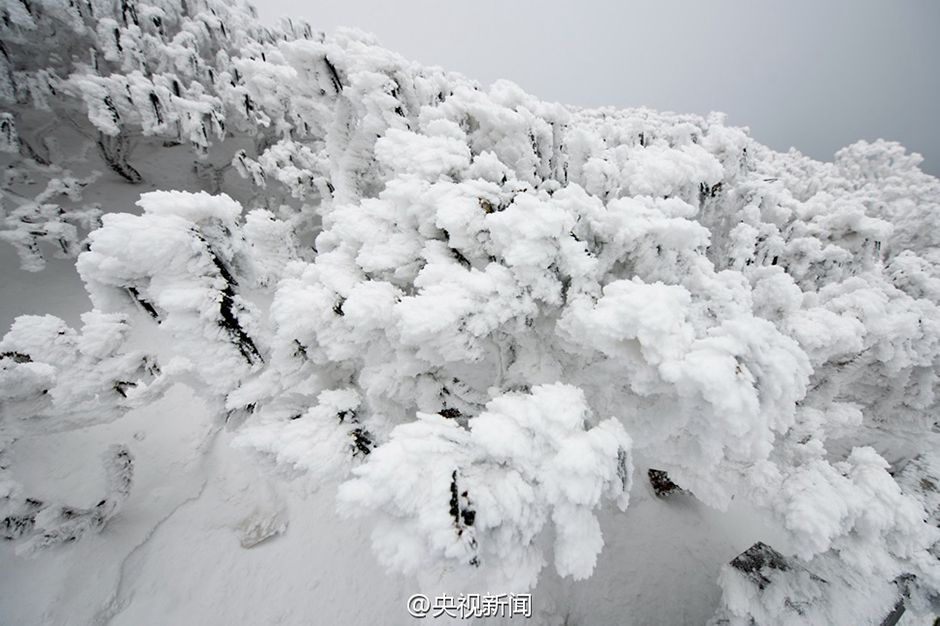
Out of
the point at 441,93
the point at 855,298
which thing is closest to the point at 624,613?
the point at 855,298

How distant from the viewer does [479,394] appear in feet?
11.2

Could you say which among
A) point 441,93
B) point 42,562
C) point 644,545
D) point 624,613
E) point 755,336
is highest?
point 441,93

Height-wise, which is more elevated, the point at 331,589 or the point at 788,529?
the point at 788,529

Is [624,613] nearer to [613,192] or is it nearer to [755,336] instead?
[755,336]

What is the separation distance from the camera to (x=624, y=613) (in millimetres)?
3814

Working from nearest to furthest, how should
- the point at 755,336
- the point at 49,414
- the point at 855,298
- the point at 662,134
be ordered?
the point at 755,336
the point at 855,298
the point at 49,414
the point at 662,134

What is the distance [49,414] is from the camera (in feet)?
12.3

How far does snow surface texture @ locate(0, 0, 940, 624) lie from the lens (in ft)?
6.44

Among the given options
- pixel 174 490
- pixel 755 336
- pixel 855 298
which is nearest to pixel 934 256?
pixel 855 298

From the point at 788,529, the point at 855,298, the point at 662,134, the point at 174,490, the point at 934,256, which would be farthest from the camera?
the point at 662,134

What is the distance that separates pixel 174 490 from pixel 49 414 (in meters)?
2.19

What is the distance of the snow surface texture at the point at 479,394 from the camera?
1.96 meters

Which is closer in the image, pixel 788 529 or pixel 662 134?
pixel 788 529

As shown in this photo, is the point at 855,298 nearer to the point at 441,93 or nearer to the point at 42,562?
the point at 441,93
